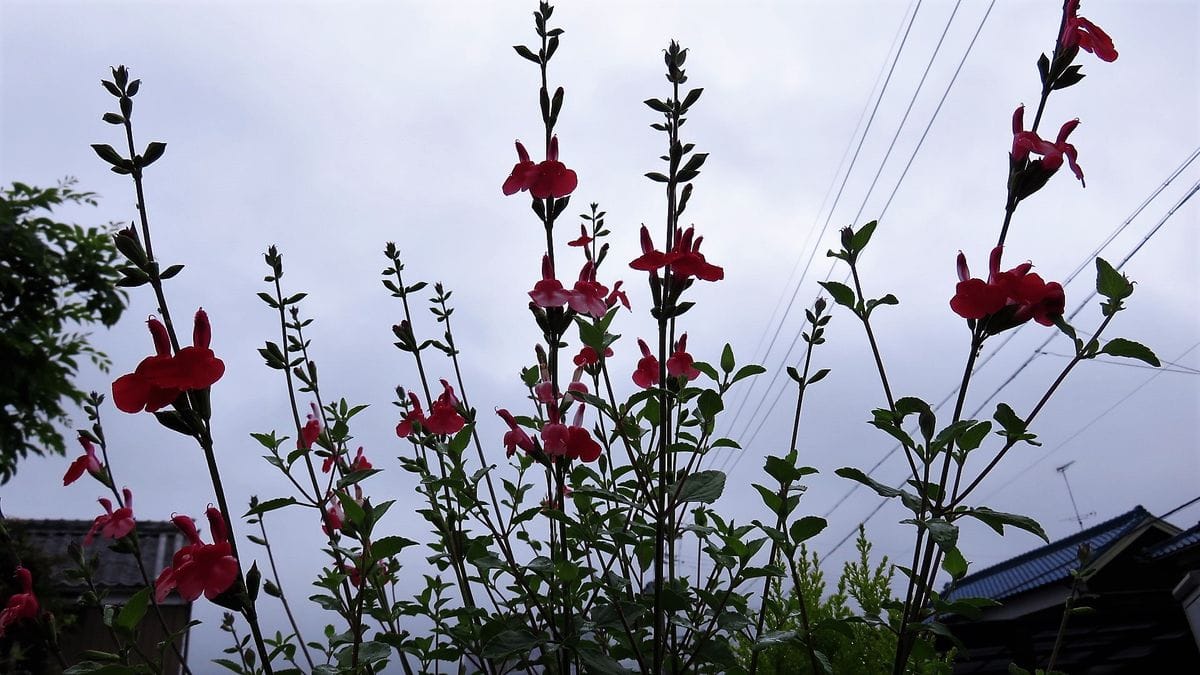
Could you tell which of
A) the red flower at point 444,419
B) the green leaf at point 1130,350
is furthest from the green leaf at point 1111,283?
the red flower at point 444,419

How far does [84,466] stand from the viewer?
1849 millimetres

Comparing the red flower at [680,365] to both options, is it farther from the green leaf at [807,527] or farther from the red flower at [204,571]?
the red flower at [204,571]

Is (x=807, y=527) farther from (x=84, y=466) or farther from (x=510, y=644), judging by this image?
(x=84, y=466)

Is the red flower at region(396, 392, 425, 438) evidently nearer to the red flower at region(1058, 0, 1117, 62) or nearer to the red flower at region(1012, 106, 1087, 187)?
the red flower at region(1012, 106, 1087, 187)

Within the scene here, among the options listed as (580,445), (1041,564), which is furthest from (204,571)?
(1041,564)

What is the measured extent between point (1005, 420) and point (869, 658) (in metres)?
1.41

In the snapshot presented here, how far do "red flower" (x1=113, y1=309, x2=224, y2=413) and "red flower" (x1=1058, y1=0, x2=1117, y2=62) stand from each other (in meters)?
1.51

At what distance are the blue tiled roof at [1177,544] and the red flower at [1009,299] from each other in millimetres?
7459

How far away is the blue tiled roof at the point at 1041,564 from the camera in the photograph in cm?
1001

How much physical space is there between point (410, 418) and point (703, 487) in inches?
37.0

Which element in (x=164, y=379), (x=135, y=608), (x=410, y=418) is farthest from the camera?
(x=410, y=418)

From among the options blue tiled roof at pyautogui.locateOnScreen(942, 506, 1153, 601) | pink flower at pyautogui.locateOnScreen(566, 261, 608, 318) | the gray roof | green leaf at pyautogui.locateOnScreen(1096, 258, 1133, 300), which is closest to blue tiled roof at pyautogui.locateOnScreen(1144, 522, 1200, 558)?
blue tiled roof at pyautogui.locateOnScreen(942, 506, 1153, 601)

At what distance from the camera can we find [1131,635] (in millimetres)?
8992

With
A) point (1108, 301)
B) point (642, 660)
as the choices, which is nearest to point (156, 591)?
point (642, 660)
